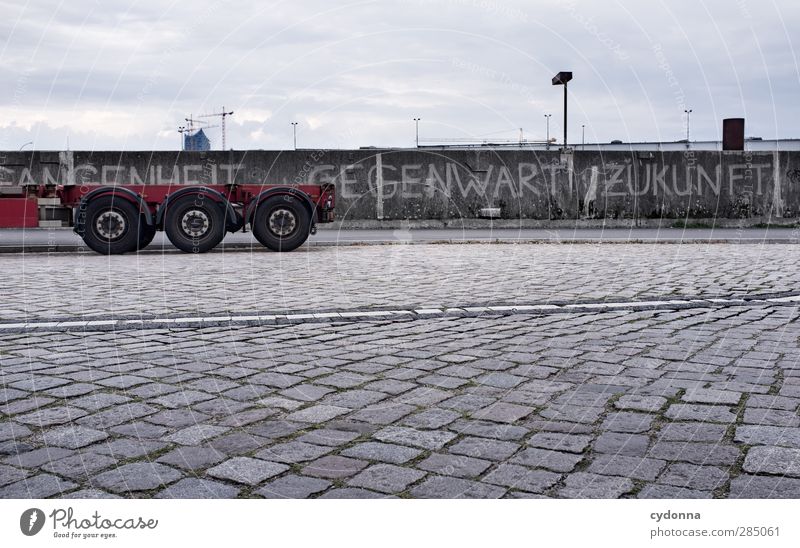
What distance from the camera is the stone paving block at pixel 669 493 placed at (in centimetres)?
276

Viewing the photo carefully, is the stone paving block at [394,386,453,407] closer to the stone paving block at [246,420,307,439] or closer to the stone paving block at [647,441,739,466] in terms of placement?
the stone paving block at [246,420,307,439]

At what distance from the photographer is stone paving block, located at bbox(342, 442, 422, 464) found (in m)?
3.17

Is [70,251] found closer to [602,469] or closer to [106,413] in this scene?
[106,413]

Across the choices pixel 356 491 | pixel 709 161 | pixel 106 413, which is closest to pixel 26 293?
pixel 106 413

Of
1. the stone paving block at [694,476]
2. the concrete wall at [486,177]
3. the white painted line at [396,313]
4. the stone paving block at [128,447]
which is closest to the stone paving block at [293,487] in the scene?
the stone paving block at [128,447]

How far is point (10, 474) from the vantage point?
301 centimetres

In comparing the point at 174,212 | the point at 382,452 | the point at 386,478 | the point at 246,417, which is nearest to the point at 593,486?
the point at 386,478

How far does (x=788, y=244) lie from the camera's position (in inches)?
617

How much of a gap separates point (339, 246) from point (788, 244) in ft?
27.6

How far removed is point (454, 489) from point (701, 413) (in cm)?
152

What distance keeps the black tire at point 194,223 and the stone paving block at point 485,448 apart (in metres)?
11.2

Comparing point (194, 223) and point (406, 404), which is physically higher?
point (194, 223)

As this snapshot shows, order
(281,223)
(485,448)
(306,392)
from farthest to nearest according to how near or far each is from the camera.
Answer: (281,223) → (306,392) → (485,448)

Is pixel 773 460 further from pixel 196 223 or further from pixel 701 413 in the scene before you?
pixel 196 223
